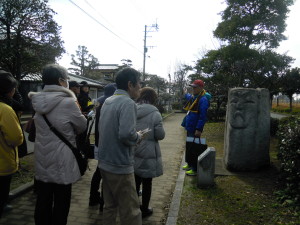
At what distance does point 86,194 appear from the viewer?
4219 mm

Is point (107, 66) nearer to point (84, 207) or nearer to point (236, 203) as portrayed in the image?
point (84, 207)

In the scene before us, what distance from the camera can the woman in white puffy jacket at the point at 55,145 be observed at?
7.47 feet

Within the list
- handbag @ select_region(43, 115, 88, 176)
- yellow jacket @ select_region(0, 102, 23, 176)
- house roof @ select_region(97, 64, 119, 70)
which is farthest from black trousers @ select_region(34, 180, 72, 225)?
house roof @ select_region(97, 64, 119, 70)

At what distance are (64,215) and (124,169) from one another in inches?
30.1

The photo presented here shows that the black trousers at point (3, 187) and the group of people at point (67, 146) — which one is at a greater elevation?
the group of people at point (67, 146)

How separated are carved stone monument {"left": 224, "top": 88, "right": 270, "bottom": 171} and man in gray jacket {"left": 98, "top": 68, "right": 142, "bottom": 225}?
338 centimetres

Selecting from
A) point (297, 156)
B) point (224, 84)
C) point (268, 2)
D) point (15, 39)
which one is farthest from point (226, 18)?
point (297, 156)

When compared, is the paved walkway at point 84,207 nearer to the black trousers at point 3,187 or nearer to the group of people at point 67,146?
the black trousers at point 3,187

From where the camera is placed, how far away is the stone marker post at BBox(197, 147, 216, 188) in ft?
14.5

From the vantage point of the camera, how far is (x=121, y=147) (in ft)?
7.56

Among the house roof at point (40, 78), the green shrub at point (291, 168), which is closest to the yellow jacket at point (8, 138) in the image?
the green shrub at point (291, 168)

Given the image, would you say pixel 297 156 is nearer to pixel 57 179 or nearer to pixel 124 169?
pixel 124 169

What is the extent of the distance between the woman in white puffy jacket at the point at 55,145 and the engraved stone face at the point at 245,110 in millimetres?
3696

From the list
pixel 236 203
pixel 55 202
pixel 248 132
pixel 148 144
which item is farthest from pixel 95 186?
pixel 248 132
